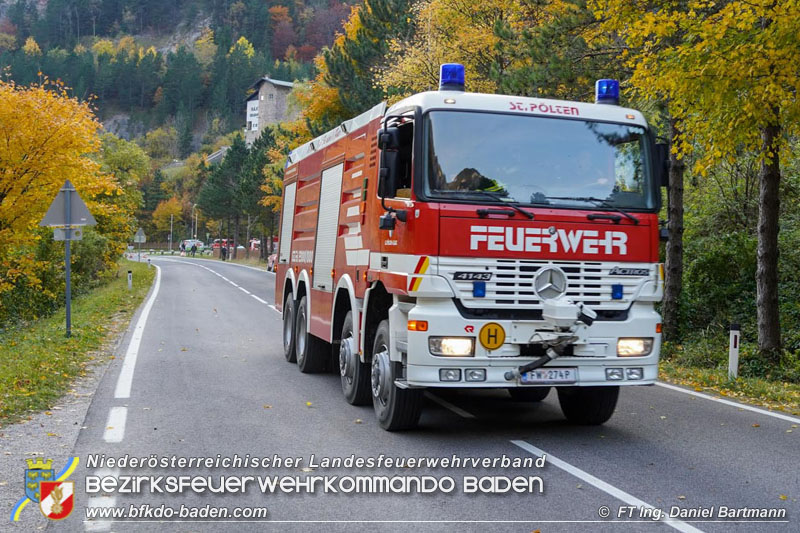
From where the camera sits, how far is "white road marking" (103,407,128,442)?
24.2 feet

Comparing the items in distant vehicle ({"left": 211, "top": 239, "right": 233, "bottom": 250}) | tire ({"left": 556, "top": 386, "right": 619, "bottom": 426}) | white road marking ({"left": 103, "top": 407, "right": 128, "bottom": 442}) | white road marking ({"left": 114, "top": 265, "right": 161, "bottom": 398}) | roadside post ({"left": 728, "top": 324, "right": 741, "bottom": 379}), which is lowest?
white road marking ({"left": 103, "top": 407, "right": 128, "bottom": 442})

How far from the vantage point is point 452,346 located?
22.9 feet

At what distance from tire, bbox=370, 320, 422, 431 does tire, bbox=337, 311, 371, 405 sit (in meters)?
0.68

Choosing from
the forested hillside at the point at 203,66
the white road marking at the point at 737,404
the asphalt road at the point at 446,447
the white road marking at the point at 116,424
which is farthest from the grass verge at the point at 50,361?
the forested hillside at the point at 203,66

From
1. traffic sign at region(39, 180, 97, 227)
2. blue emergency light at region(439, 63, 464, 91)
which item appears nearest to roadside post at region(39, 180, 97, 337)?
traffic sign at region(39, 180, 97, 227)

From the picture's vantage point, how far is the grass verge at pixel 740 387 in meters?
9.92

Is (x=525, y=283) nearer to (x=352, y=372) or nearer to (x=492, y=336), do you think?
(x=492, y=336)

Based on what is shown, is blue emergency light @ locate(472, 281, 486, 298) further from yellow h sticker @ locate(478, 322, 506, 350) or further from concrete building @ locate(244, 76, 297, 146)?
concrete building @ locate(244, 76, 297, 146)

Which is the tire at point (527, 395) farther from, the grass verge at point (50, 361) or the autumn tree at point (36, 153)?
the autumn tree at point (36, 153)

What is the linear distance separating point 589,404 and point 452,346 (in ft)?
6.43

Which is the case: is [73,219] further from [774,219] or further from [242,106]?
[242,106]

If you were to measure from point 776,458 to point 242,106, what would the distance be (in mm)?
166958

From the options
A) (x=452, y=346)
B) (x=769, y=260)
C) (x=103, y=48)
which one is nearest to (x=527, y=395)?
(x=452, y=346)

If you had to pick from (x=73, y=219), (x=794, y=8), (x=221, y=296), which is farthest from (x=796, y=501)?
(x=221, y=296)
